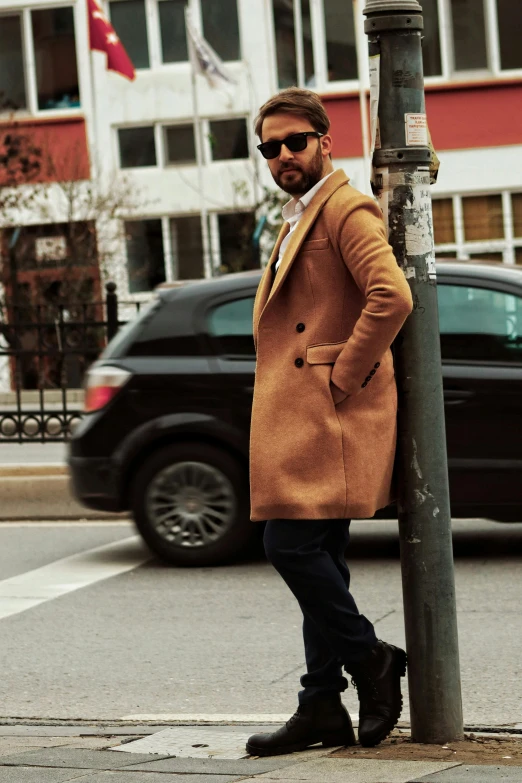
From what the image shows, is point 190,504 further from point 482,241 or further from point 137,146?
point 137,146

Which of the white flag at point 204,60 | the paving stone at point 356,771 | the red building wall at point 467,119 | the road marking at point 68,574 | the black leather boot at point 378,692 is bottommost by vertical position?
the road marking at point 68,574

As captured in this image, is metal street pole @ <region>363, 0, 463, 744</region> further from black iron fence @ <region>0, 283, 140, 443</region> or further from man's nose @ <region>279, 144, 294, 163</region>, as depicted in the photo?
black iron fence @ <region>0, 283, 140, 443</region>

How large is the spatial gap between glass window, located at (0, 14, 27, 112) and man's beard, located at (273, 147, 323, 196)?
92.0 ft

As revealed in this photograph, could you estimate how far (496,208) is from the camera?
28500 mm

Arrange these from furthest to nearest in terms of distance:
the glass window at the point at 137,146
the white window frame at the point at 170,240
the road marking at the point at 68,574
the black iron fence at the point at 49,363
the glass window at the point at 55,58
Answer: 1. the glass window at the point at 55,58
2. the glass window at the point at 137,146
3. the white window frame at the point at 170,240
4. the black iron fence at the point at 49,363
5. the road marking at the point at 68,574

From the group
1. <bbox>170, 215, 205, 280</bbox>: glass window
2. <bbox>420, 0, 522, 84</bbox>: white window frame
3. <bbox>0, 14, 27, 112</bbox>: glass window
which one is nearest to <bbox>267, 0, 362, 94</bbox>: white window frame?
<bbox>420, 0, 522, 84</bbox>: white window frame

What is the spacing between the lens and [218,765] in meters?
4.30

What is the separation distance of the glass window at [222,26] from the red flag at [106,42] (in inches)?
129

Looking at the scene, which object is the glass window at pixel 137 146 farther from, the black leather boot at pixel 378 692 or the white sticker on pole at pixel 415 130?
the black leather boot at pixel 378 692

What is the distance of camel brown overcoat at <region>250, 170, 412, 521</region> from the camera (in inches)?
170

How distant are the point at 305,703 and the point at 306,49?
86.0 ft

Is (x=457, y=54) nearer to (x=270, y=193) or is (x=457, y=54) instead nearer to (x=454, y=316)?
(x=270, y=193)

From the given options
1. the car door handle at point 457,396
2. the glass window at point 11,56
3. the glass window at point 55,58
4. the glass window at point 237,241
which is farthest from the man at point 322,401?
the glass window at point 11,56

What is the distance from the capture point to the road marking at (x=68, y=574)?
818 cm
